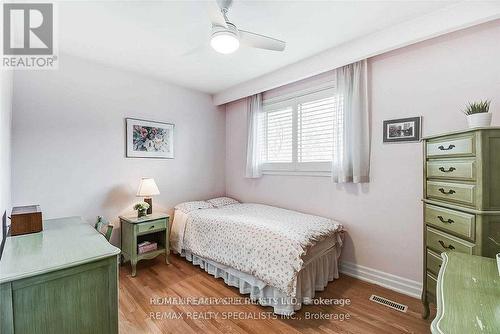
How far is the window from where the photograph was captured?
9.51 feet

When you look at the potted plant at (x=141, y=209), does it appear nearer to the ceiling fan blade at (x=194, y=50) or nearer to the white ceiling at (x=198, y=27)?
the white ceiling at (x=198, y=27)

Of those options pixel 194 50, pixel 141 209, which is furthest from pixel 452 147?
pixel 141 209

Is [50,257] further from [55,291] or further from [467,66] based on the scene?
[467,66]

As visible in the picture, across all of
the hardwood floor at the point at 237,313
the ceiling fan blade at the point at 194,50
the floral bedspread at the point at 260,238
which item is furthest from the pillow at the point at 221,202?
the ceiling fan blade at the point at 194,50

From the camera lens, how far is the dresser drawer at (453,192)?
149cm

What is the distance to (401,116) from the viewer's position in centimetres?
233

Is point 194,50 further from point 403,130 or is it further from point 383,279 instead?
point 383,279

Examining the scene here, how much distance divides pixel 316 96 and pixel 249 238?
78.0 inches

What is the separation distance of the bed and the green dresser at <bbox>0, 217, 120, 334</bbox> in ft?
4.05

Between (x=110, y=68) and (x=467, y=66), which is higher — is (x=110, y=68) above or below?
above

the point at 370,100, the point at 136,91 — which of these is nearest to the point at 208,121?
the point at 136,91

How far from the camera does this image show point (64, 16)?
6.35ft

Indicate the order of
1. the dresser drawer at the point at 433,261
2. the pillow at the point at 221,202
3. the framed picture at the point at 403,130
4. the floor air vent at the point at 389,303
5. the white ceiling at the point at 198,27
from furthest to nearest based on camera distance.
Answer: the pillow at the point at 221,202 → the framed picture at the point at 403,130 → the floor air vent at the point at 389,303 → the white ceiling at the point at 198,27 → the dresser drawer at the point at 433,261

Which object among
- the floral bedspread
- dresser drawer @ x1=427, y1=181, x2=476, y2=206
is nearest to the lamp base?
the floral bedspread
